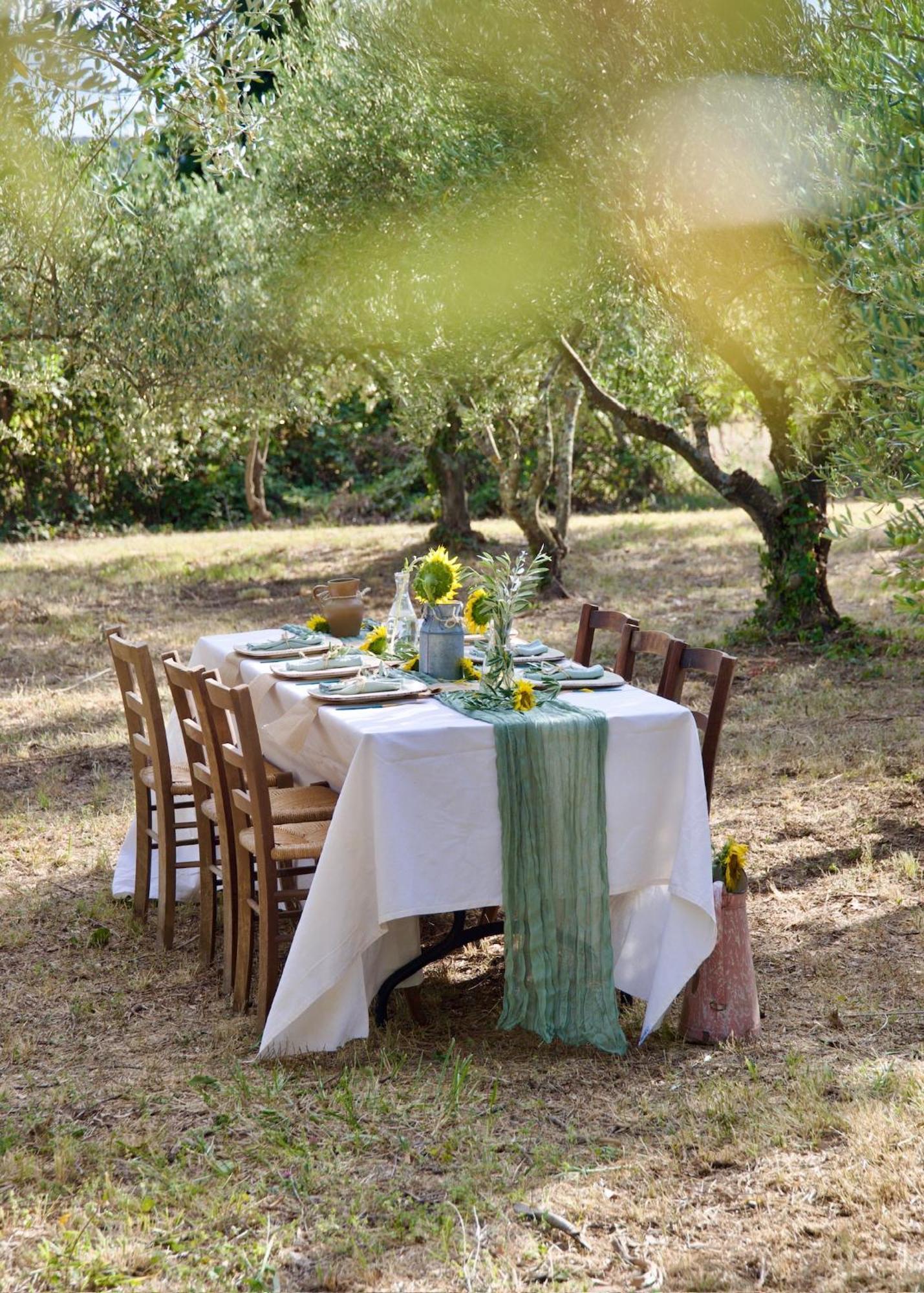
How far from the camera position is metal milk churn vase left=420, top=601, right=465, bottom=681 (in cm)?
443

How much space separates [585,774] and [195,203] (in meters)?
8.70

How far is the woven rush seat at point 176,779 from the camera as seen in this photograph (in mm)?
4801

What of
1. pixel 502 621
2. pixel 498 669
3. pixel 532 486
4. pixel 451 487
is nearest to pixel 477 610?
pixel 502 621

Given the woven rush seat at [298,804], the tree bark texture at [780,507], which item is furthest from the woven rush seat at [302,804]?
the tree bark texture at [780,507]

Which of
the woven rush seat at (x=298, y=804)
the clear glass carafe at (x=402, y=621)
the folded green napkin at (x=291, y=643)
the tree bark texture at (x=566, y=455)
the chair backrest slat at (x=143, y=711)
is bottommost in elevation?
the woven rush seat at (x=298, y=804)

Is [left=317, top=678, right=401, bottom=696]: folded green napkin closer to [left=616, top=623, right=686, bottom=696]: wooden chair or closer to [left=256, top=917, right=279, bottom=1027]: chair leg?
[left=256, top=917, right=279, bottom=1027]: chair leg

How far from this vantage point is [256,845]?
3922 millimetres

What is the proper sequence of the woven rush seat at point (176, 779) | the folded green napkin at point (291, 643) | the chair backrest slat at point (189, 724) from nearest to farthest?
the chair backrest slat at point (189, 724) → the woven rush seat at point (176, 779) → the folded green napkin at point (291, 643)

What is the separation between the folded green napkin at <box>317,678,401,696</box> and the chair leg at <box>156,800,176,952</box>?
2.96 ft

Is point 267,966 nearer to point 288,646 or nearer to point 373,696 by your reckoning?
point 373,696

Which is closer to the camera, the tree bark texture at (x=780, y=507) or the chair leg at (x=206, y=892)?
the chair leg at (x=206, y=892)

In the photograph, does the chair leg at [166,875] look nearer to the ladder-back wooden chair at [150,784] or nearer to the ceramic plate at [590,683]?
the ladder-back wooden chair at [150,784]

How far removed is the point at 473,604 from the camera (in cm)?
431

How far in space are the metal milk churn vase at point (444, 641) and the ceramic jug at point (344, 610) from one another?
0.84 meters
